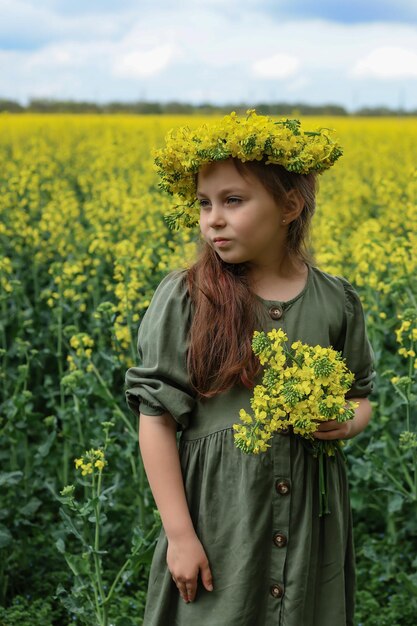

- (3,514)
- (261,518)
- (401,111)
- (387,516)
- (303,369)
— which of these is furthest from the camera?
(401,111)

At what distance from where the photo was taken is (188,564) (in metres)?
2.07

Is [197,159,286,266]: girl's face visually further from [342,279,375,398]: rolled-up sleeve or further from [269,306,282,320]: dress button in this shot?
[342,279,375,398]: rolled-up sleeve

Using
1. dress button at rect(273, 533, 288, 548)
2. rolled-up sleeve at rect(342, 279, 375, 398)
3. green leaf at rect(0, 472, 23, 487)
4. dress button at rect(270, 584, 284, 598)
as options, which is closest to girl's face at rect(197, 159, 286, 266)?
rolled-up sleeve at rect(342, 279, 375, 398)

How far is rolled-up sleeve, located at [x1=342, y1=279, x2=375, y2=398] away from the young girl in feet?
0.32

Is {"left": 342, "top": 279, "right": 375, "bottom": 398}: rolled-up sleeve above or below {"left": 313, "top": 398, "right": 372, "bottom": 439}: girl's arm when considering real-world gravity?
above

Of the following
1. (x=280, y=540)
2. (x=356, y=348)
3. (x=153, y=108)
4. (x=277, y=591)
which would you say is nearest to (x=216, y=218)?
(x=356, y=348)

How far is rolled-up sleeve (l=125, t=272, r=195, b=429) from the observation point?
207cm

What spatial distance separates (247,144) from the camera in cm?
198

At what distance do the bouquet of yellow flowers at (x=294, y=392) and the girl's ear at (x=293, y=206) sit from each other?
0.29 m

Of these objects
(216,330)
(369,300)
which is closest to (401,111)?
(369,300)

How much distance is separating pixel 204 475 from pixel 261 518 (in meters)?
0.15

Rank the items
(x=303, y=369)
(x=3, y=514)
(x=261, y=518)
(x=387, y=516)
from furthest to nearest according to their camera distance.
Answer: (x=387, y=516) → (x=3, y=514) → (x=261, y=518) → (x=303, y=369)

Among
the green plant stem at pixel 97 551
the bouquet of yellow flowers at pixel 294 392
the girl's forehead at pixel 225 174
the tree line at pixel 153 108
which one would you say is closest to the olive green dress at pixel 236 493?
the bouquet of yellow flowers at pixel 294 392

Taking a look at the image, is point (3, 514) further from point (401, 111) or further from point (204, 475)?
point (401, 111)
